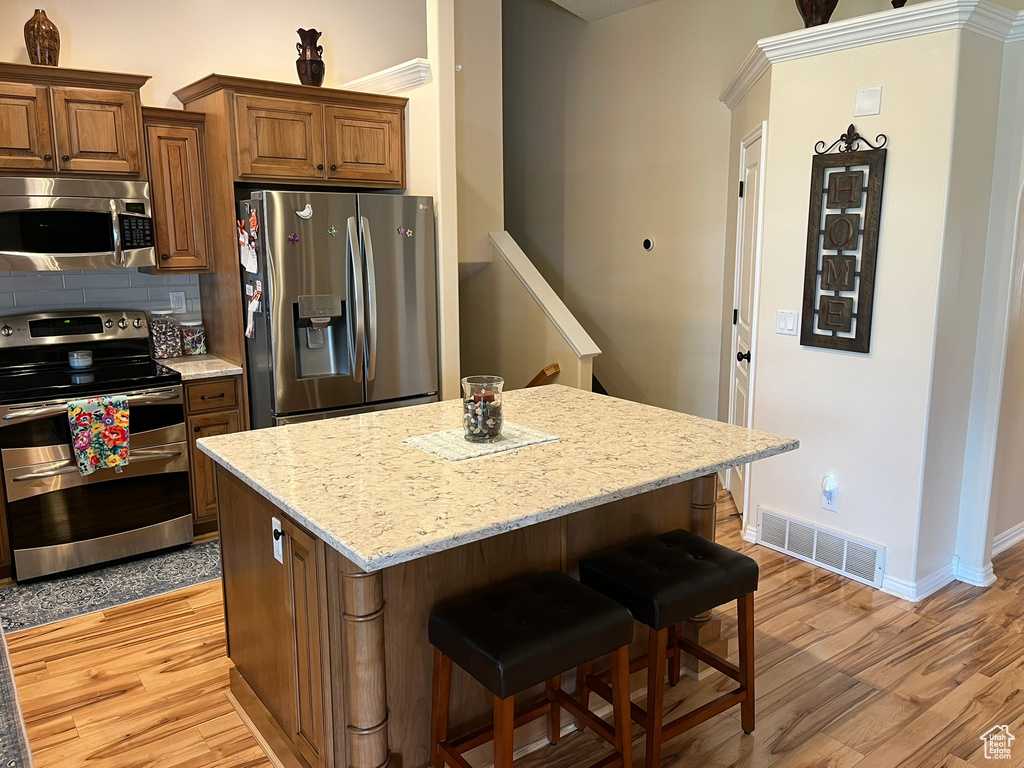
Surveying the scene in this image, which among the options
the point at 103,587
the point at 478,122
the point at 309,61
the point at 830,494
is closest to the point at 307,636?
the point at 103,587

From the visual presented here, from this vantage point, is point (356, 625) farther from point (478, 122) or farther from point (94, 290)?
point (478, 122)

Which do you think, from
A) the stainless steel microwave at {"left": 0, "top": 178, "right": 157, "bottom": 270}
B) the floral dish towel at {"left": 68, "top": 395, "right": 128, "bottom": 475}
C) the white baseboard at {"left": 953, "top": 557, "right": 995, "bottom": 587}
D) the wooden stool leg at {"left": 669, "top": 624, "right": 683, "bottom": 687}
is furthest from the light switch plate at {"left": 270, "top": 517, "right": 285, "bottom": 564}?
the white baseboard at {"left": 953, "top": 557, "right": 995, "bottom": 587}

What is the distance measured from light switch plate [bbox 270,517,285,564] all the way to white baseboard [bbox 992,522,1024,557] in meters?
3.31

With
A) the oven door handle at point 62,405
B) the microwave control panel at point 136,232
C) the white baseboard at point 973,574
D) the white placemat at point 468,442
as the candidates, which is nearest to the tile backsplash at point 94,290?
the microwave control panel at point 136,232

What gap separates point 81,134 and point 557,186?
3545 mm

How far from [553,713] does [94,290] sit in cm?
317

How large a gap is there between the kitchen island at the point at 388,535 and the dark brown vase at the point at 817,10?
77.7 inches

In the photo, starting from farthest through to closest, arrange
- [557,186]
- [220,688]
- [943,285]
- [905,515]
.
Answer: [557,186]
[905,515]
[943,285]
[220,688]

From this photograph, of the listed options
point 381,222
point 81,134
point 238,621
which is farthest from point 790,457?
point 81,134

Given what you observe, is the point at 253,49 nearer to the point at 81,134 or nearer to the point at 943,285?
the point at 81,134

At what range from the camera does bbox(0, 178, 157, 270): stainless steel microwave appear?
3398 millimetres

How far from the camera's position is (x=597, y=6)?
534 centimetres

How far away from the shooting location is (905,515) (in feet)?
10.9

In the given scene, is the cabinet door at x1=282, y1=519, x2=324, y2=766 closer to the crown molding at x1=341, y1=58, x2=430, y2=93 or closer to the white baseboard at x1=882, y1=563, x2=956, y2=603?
the white baseboard at x1=882, y1=563, x2=956, y2=603
